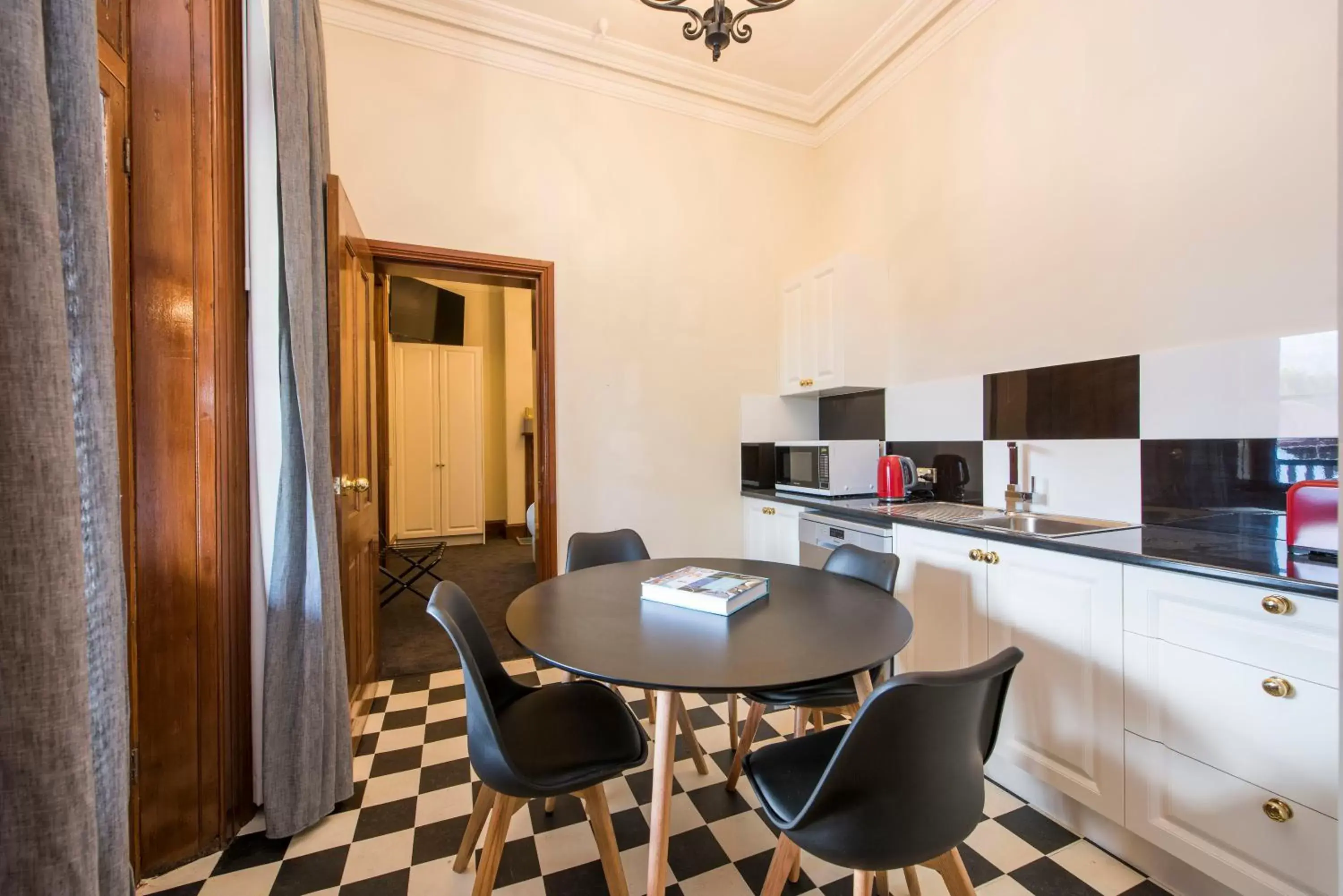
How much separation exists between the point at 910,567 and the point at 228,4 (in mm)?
2985

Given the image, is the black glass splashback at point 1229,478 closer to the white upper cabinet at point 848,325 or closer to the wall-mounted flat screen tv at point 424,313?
the white upper cabinet at point 848,325

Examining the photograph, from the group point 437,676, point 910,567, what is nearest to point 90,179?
point 910,567

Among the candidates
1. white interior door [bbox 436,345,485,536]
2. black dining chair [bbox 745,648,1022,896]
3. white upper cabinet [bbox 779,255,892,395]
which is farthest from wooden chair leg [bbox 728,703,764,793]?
white interior door [bbox 436,345,485,536]

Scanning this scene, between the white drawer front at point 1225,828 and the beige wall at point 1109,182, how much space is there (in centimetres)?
130

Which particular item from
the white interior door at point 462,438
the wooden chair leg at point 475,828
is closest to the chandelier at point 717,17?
the wooden chair leg at point 475,828

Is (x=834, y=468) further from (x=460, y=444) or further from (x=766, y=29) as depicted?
(x=460, y=444)

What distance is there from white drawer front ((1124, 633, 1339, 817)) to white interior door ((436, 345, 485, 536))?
231 inches

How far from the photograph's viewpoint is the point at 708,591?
1502 millimetres

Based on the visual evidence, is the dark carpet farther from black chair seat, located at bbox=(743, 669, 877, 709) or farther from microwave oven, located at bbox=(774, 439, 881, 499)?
microwave oven, located at bbox=(774, 439, 881, 499)

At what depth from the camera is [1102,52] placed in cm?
212

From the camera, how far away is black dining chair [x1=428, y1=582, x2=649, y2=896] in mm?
1178

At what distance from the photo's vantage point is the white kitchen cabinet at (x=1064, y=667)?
1533 mm

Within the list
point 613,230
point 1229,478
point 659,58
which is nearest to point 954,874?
point 1229,478

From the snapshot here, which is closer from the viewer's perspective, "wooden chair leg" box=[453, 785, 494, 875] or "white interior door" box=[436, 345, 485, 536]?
"wooden chair leg" box=[453, 785, 494, 875]
